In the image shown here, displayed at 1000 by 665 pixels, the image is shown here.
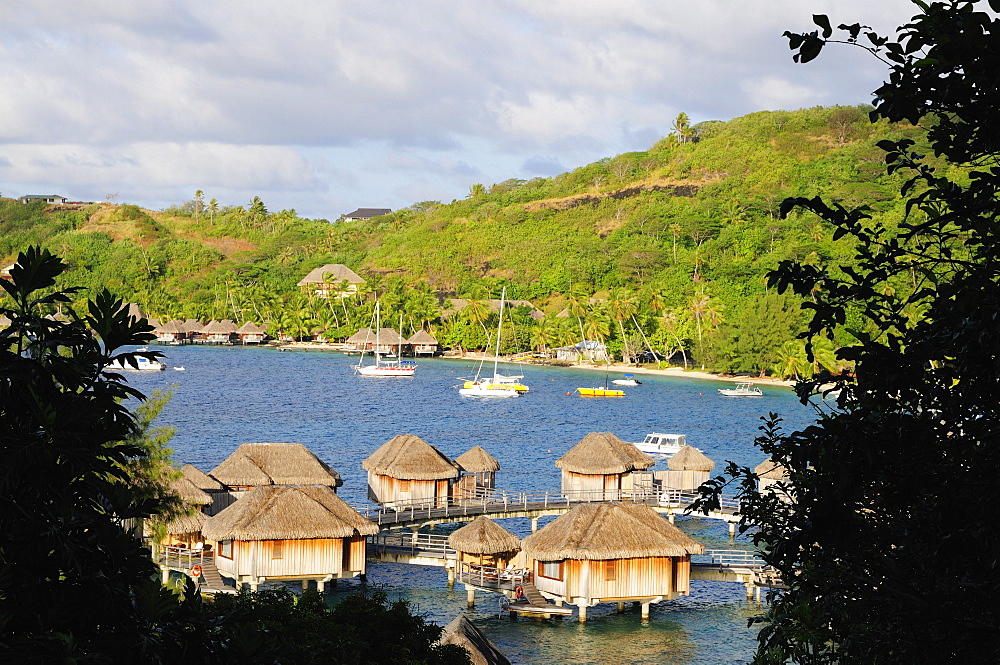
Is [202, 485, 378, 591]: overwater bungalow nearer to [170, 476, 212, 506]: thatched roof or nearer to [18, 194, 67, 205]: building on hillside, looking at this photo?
[170, 476, 212, 506]: thatched roof

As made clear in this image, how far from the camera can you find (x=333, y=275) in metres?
121

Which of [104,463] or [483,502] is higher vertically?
[104,463]

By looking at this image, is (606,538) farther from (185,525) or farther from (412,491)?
(185,525)

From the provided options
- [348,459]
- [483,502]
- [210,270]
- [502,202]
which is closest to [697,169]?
[502,202]

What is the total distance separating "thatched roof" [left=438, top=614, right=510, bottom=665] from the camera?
49.6 feet

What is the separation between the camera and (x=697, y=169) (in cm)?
13462

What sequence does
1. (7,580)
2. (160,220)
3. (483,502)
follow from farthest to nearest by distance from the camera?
(160,220) < (483,502) < (7,580)

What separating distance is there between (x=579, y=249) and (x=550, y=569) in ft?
321

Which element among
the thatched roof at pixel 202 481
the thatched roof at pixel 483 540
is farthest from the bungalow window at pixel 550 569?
the thatched roof at pixel 202 481

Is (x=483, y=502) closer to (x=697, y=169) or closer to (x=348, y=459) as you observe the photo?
(x=348, y=459)

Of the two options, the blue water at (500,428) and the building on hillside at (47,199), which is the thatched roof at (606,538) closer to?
the blue water at (500,428)

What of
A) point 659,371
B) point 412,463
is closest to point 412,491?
point 412,463

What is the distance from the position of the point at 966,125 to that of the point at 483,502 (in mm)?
23339

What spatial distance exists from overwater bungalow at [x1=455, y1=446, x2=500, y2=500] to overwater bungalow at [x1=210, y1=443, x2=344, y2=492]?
3.41 meters
